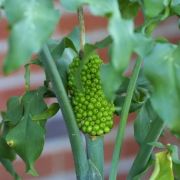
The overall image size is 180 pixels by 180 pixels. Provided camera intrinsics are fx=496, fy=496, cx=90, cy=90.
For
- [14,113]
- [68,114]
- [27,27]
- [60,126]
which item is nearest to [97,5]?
[27,27]

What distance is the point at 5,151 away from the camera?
0.79 meters

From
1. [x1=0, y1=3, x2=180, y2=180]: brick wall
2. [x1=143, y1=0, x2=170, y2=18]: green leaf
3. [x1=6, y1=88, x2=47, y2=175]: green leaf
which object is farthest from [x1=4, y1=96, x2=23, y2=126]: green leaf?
[x1=0, y1=3, x2=180, y2=180]: brick wall

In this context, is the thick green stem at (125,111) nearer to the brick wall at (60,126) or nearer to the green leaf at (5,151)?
the green leaf at (5,151)

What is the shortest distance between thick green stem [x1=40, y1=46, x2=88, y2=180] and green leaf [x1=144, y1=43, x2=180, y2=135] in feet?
0.51

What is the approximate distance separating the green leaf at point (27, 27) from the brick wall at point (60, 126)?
0.75m

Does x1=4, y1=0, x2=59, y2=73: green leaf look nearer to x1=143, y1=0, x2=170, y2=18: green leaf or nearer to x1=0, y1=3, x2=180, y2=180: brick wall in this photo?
x1=143, y1=0, x2=170, y2=18: green leaf

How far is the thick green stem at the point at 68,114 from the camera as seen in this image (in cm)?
60

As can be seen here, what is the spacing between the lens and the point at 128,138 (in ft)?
4.18

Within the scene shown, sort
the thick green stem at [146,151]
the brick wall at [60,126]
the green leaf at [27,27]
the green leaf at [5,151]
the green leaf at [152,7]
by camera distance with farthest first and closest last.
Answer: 1. the brick wall at [60,126]
2. the green leaf at [5,151]
3. the thick green stem at [146,151]
4. the green leaf at [152,7]
5. the green leaf at [27,27]

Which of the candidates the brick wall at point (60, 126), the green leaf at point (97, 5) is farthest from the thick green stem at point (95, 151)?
the brick wall at point (60, 126)

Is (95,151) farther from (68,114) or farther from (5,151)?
(5,151)

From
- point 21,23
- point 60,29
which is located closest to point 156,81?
point 21,23

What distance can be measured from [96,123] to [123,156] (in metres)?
0.66

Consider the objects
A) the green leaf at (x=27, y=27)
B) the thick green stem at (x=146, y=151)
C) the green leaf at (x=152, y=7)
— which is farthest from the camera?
the thick green stem at (x=146, y=151)
